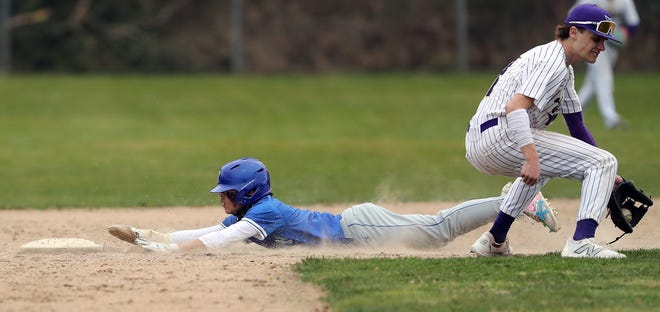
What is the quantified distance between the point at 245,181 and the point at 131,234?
0.81 m

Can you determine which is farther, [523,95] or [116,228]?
[116,228]

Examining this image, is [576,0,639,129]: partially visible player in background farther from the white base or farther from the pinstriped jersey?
the white base

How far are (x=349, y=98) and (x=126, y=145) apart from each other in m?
5.76

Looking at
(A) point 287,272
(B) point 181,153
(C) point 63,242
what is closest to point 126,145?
(B) point 181,153

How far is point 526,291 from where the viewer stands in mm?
5652

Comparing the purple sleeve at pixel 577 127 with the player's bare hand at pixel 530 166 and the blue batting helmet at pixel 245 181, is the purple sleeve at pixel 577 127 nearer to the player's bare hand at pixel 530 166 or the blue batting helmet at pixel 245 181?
the player's bare hand at pixel 530 166

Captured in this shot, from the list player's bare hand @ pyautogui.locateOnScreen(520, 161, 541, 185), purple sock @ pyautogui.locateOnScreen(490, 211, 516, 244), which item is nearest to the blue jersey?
purple sock @ pyautogui.locateOnScreen(490, 211, 516, 244)

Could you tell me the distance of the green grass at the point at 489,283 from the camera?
212 inches

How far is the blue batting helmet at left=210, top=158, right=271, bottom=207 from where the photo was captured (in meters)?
7.05

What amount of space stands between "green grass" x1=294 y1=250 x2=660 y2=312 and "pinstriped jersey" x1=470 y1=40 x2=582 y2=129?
0.88m

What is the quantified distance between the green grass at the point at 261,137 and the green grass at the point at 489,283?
4165 mm

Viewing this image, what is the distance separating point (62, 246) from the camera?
725cm

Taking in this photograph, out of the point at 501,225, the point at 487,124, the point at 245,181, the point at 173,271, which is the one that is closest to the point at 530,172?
the point at 487,124

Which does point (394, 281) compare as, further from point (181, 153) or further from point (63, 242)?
point (181, 153)
